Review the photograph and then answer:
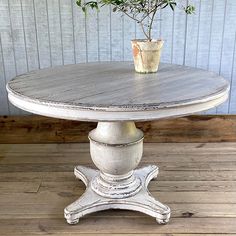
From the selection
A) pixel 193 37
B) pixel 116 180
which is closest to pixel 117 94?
pixel 116 180

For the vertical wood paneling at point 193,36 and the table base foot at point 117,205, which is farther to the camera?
the vertical wood paneling at point 193,36

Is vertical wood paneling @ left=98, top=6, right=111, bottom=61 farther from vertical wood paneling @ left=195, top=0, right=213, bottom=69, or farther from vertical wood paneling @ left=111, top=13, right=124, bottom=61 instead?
vertical wood paneling @ left=195, top=0, right=213, bottom=69

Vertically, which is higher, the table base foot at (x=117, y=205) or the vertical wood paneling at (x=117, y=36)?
the vertical wood paneling at (x=117, y=36)

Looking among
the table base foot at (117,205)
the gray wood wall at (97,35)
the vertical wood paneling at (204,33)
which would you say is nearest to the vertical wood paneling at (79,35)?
the gray wood wall at (97,35)

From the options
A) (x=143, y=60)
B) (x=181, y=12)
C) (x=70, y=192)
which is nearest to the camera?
(x=143, y=60)

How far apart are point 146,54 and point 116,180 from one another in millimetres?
630

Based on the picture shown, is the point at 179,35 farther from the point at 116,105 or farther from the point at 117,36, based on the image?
the point at 116,105

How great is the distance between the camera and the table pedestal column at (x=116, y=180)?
4.79 feet

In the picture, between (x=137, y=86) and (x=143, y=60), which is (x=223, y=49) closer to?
(x=143, y=60)

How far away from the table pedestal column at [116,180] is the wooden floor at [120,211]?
55 mm

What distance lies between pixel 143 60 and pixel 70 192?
0.80 m

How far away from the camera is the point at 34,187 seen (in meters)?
→ 1.76

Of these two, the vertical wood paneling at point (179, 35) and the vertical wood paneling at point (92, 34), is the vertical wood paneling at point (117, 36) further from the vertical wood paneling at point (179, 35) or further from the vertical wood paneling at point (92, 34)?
the vertical wood paneling at point (179, 35)

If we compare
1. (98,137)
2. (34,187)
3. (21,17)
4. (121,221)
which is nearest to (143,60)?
(98,137)
